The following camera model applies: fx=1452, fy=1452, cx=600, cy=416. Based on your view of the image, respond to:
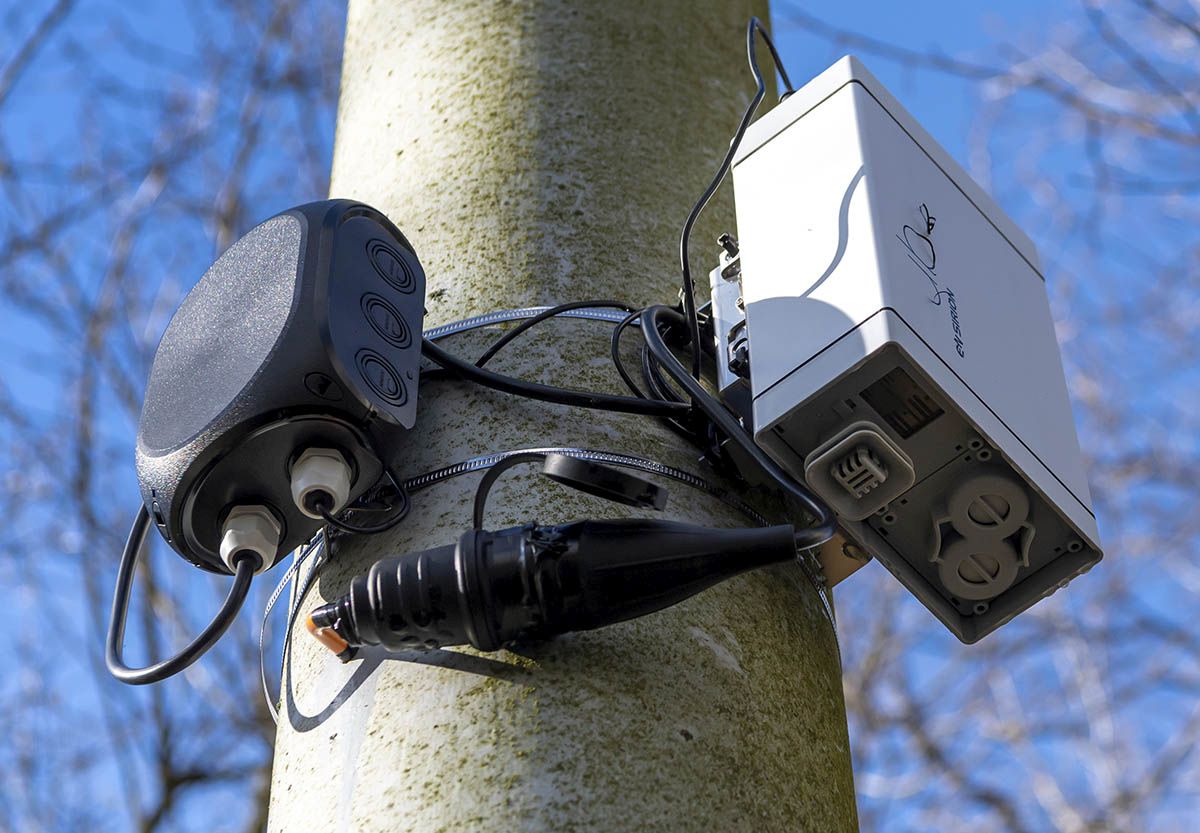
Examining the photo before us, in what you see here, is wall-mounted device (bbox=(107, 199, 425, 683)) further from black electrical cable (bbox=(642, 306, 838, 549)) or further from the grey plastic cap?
the grey plastic cap

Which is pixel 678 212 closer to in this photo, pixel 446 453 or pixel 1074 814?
pixel 446 453

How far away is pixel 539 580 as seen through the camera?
37.9 inches

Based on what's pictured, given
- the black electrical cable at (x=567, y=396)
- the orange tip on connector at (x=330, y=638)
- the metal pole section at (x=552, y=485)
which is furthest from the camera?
the black electrical cable at (x=567, y=396)

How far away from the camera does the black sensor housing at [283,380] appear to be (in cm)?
106

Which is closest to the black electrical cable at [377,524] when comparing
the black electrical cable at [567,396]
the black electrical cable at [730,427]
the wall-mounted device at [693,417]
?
the wall-mounted device at [693,417]

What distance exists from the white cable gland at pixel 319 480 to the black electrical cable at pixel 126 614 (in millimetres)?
74

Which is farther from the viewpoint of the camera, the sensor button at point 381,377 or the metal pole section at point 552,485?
the sensor button at point 381,377

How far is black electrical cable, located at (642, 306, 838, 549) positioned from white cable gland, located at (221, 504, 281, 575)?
337mm

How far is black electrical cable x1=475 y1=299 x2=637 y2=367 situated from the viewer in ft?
3.93

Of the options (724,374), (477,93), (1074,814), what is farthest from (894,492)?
(1074,814)

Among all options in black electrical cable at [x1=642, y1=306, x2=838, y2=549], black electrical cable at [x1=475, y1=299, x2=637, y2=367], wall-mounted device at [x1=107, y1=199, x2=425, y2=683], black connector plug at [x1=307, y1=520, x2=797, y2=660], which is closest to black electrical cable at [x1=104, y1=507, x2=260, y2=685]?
wall-mounted device at [x1=107, y1=199, x2=425, y2=683]

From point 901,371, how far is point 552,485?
28 centimetres

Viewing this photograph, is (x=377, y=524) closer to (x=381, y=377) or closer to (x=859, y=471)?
(x=381, y=377)

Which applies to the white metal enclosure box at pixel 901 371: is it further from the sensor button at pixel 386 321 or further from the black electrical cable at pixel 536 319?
the sensor button at pixel 386 321
